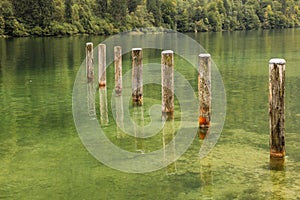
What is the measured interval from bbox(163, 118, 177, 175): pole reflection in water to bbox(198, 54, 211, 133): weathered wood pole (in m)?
0.87

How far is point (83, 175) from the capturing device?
9.60 m

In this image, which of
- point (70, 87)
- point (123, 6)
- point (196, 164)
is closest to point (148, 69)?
point (70, 87)

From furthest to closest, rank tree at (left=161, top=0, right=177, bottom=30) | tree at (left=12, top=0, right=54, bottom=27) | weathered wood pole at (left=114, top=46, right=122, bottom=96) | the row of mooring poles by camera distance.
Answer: tree at (left=161, top=0, right=177, bottom=30) → tree at (left=12, top=0, right=54, bottom=27) → weathered wood pole at (left=114, top=46, right=122, bottom=96) → the row of mooring poles

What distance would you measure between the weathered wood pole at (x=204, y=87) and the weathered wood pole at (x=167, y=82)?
1339 millimetres

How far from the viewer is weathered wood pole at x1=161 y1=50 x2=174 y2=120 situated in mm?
13742

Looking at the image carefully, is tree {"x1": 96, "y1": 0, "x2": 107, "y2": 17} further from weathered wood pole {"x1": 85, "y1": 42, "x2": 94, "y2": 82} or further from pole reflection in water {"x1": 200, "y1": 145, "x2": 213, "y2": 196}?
pole reflection in water {"x1": 200, "y1": 145, "x2": 213, "y2": 196}

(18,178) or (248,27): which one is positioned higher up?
(248,27)

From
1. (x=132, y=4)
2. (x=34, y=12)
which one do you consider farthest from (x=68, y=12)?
(x=132, y=4)

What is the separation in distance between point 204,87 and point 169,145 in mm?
1900

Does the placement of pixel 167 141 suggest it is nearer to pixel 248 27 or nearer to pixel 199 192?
pixel 199 192

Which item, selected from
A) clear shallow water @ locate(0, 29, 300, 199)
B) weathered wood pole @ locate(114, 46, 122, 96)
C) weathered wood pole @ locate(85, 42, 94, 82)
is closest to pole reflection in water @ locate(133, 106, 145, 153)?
clear shallow water @ locate(0, 29, 300, 199)

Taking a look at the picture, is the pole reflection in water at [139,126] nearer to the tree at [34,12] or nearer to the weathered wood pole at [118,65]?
the weathered wood pole at [118,65]

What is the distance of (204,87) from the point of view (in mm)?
12641

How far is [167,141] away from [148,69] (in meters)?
16.8
